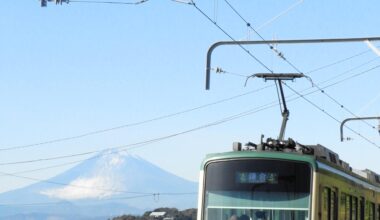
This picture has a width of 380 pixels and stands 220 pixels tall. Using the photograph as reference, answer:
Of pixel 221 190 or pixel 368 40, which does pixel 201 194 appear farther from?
pixel 368 40

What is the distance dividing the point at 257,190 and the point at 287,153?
0.97m

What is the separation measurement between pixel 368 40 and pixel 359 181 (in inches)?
134

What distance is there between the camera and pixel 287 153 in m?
18.5

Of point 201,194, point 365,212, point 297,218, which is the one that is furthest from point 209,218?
point 365,212

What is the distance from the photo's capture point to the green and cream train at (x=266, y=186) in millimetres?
18031

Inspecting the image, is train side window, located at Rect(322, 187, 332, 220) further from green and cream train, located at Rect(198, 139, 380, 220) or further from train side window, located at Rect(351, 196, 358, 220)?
train side window, located at Rect(351, 196, 358, 220)

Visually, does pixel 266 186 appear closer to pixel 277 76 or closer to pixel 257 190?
pixel 257 190

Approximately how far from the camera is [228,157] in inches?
734

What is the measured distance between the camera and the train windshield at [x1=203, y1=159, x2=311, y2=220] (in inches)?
709

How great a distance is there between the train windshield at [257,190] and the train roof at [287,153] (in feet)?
0.40

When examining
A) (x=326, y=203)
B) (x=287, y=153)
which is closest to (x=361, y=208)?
(x=326, y=203)

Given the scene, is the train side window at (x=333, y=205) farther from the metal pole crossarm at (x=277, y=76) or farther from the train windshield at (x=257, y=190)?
the metal pole crossarm at (x=277, y=76)

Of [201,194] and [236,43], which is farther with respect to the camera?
[236,43]

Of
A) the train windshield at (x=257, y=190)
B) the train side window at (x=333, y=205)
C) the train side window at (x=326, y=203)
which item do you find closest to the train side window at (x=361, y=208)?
the train side window at (x=333, y=205)
